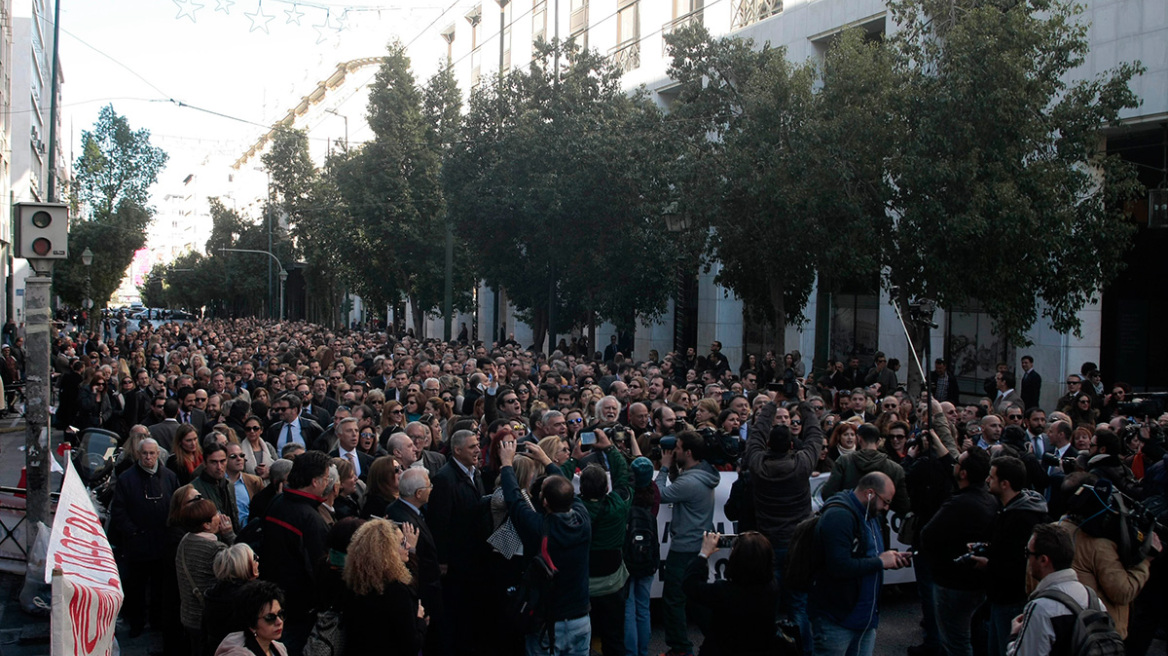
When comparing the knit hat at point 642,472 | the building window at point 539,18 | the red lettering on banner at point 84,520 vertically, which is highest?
the building window at point 539,18

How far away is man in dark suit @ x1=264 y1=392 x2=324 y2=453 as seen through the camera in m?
10.3

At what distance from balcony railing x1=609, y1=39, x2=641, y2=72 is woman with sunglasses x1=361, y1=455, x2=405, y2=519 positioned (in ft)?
92.6

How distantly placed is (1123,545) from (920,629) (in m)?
3.13

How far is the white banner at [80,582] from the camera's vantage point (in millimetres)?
3521

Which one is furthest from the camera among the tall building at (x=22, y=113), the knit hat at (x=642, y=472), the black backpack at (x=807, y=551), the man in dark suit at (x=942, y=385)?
the tall building at (x=22, y=113)

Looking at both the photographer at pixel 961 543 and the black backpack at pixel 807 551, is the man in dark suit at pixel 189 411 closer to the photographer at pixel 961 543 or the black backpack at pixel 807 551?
the black backpack at pixel 807 551

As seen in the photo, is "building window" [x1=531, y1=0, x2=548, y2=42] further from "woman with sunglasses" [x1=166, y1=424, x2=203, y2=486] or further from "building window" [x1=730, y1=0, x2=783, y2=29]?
"woman with sunglasses" [x1=166, y1=424, x2=203, y2=486]

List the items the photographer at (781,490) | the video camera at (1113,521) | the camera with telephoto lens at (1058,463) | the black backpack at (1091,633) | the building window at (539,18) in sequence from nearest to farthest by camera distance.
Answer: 1. the black backpack at (1091,633)
2. the video camera at (1113,521)
3. the photographer at (781,490)
4. the camera with telephoto lens at (1058,463)
5. the building window at (539,18)

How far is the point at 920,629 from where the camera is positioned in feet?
26.6

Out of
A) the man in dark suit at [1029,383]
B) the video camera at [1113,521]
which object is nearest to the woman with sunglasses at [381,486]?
the video camera at [1113,521]

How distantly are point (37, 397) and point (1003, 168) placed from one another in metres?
12.6

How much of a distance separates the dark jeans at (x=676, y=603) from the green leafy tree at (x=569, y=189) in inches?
625

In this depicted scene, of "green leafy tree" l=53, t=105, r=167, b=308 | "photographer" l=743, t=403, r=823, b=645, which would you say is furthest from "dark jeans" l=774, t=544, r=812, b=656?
"green leafy tree" l=53, t=105, r=167, b=308

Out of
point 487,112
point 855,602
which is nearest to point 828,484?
point 855,602
